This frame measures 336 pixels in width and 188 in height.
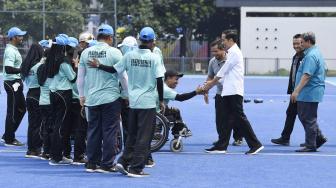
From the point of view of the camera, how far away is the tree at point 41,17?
4119 cm

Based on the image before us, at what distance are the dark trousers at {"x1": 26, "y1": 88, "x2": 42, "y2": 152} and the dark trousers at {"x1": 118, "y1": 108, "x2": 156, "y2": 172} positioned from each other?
215 cm

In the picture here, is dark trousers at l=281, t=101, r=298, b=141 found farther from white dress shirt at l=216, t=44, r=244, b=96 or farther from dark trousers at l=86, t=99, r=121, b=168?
dark trousers at l=86, t=99, r=121, b=168

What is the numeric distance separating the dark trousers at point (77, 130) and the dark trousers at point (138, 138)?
1.08m

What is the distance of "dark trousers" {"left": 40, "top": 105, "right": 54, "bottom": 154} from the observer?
11109 millimetres

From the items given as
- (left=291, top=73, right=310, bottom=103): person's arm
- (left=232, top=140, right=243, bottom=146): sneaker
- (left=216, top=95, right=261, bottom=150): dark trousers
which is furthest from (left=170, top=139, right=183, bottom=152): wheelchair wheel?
(left=291, top=73, right=310, bottom=103): person's arm

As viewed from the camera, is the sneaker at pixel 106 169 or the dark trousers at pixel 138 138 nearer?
the dark trousers at pixel 138 138

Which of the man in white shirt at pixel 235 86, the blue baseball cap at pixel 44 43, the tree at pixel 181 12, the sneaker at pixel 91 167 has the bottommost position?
the sneaker at pixel 91 167

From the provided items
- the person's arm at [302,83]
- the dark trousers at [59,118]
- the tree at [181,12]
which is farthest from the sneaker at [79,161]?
the tree at [181,12]

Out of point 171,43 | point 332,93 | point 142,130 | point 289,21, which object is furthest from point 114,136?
point 171,43

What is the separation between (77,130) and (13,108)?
243cm

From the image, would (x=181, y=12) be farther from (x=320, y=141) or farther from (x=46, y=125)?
(x=46, y=125)

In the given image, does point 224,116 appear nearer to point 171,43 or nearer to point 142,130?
point 142,130

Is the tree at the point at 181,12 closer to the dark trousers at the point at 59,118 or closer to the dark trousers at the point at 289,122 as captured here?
the dark trousers at the point at 289,122

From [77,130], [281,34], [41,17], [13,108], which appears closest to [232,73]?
[77,130]
